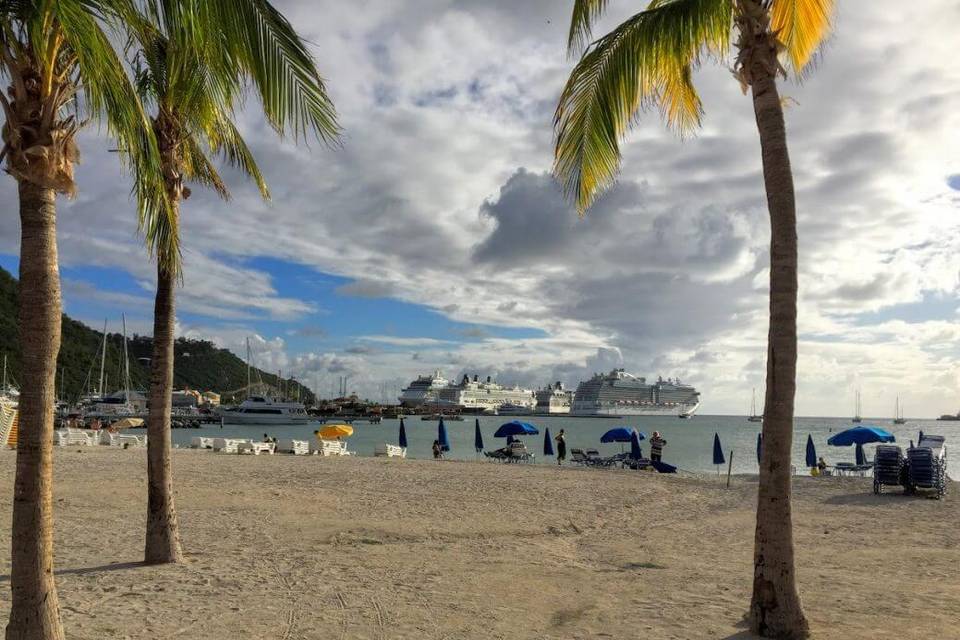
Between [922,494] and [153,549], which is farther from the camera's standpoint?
[922,494]

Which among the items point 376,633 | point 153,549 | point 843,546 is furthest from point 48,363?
point 843,546

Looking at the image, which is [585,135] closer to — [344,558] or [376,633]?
[376,633]

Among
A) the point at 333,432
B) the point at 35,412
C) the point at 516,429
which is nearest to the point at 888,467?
the point at 516,429

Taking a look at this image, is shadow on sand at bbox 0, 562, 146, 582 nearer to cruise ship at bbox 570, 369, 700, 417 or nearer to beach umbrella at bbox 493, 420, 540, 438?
beach umbrella at bbox 493, 420, 540, 438

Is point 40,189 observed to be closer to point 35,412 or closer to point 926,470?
point 35,412

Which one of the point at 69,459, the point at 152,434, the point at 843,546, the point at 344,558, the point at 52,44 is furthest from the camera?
the point at 69,459

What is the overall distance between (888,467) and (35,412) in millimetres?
17332

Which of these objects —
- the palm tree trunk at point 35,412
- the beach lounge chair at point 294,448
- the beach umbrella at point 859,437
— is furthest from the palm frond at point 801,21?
the beach lounge chair at point 294,448

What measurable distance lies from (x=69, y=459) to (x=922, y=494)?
22.8m

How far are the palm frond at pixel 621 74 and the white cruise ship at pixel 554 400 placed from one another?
138391 mm

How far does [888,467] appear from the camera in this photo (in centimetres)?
1623

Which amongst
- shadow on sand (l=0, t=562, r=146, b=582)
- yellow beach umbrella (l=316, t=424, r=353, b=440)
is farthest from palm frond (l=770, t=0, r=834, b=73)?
yellow beach umbrella (l=316, t=424, r=353, b=440)

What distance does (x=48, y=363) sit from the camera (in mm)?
3969

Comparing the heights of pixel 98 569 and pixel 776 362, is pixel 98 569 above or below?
below
